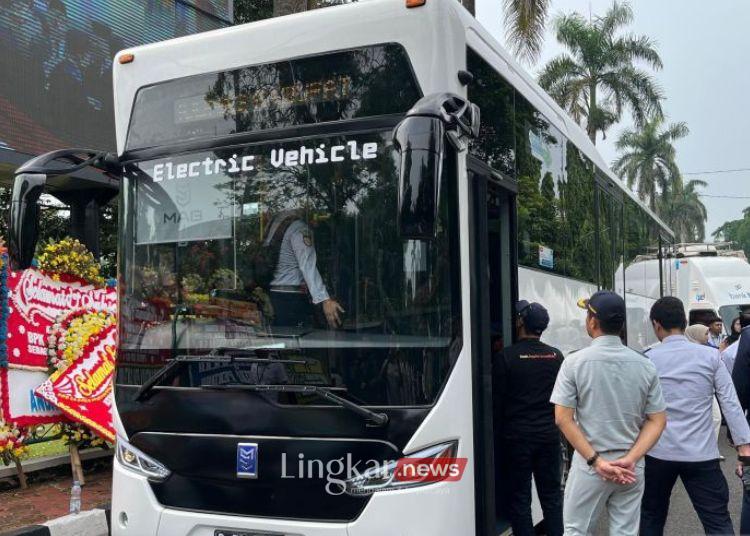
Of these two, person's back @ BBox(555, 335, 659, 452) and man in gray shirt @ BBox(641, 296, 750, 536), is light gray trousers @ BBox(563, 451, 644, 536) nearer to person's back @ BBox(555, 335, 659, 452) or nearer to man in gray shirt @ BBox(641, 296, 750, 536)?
person's back @ BBox(555, 335, 659, 452)

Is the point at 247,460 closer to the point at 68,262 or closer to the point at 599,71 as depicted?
the point at 68,262

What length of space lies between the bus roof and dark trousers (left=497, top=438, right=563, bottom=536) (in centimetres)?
233

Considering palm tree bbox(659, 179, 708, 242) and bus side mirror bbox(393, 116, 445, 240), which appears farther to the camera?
palm tree bbox(659, 179, 708, 242)

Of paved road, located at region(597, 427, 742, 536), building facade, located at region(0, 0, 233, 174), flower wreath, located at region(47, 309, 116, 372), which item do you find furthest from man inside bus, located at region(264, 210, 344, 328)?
building facade, located at region(0, 0, 233, 174)

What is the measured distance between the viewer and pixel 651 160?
4819 centimetres

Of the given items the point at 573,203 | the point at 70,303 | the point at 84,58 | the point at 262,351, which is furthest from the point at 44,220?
the point at 262,351

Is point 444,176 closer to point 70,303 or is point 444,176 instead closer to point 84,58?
point 70,303

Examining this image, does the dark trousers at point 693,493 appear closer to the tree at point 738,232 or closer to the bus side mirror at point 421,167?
the bus side mirror at point 421,167

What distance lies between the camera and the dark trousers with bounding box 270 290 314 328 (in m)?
3.96

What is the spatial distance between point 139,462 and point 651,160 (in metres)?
48.4

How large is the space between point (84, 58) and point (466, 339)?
10483 millimetres

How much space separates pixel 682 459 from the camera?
4.41 meters

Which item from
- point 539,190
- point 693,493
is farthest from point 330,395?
point 539,190

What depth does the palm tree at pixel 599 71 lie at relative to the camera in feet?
100
